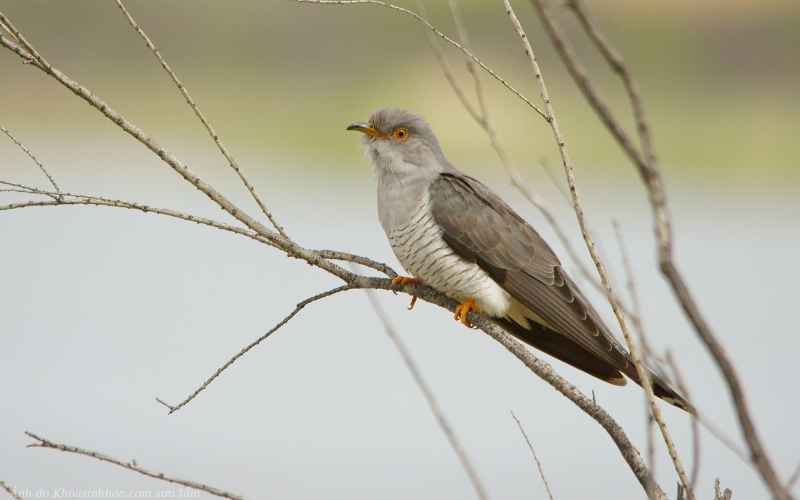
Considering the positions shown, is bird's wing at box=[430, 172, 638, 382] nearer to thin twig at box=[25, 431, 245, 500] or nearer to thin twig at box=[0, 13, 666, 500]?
thin twig at box=[0, 13, 666, 500]

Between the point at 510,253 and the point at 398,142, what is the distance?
1.66ft

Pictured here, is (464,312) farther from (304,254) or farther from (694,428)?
(694,428)

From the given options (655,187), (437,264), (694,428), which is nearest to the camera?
(655,187)

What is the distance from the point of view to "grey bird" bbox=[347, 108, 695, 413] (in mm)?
1838

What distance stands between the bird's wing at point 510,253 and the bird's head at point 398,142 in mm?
116

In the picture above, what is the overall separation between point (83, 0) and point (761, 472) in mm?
7036

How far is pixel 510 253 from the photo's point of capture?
1.95 m

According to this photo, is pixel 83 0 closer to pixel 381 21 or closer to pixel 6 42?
pixel 381 21

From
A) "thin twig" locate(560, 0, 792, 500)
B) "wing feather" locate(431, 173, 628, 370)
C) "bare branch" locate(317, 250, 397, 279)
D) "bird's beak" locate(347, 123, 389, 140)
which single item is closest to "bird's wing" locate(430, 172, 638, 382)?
"wing feather" locate(431, 173, 628, 370)

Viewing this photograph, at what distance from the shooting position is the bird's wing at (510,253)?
1837mm

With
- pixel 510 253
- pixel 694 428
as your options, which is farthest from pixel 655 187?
pixel 510 253

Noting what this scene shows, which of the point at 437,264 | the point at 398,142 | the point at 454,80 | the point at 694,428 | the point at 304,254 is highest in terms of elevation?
the point at 398,142

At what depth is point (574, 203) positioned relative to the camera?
91 cm

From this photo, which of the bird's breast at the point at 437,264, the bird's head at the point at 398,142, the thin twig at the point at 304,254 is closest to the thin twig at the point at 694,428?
the thin twig at the point at 304,254
